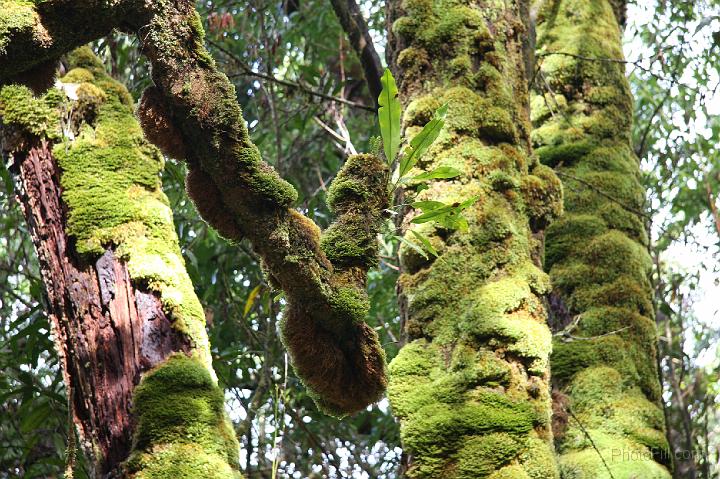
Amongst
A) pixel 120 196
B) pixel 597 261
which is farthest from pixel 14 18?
pixel 597 261

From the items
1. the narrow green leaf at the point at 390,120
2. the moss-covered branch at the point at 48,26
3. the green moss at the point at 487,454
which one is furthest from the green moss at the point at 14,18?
the green moss at the point at 487,454

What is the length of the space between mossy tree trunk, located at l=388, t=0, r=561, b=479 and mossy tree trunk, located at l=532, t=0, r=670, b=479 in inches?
23.0

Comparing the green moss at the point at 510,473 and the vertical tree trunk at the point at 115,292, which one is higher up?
the vertical tree trunk at the point at 115,292

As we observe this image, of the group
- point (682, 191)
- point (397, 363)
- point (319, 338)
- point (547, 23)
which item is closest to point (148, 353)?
point (319, 338)

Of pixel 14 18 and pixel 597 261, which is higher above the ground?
pixel 597 261

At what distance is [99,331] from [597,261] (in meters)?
2.31

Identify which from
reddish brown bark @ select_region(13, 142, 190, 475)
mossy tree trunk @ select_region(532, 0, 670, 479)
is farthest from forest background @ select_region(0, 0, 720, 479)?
reddish brown bark @ select_region(13, 142, 190, 475)

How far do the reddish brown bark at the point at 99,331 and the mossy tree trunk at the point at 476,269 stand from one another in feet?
2.40

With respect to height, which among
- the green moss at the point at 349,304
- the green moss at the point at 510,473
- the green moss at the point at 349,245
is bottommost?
the green moss at the point at 510,473

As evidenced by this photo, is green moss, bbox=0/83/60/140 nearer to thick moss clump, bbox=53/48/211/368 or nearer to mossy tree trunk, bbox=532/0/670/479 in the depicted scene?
thick moss clump, bbox=53/48/211/368

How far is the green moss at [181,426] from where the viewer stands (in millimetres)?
2010

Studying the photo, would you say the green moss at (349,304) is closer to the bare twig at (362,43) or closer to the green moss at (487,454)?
the green moss at (487,454)

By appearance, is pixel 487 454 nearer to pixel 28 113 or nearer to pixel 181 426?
pixel 181 426

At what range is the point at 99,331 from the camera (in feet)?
7.14
